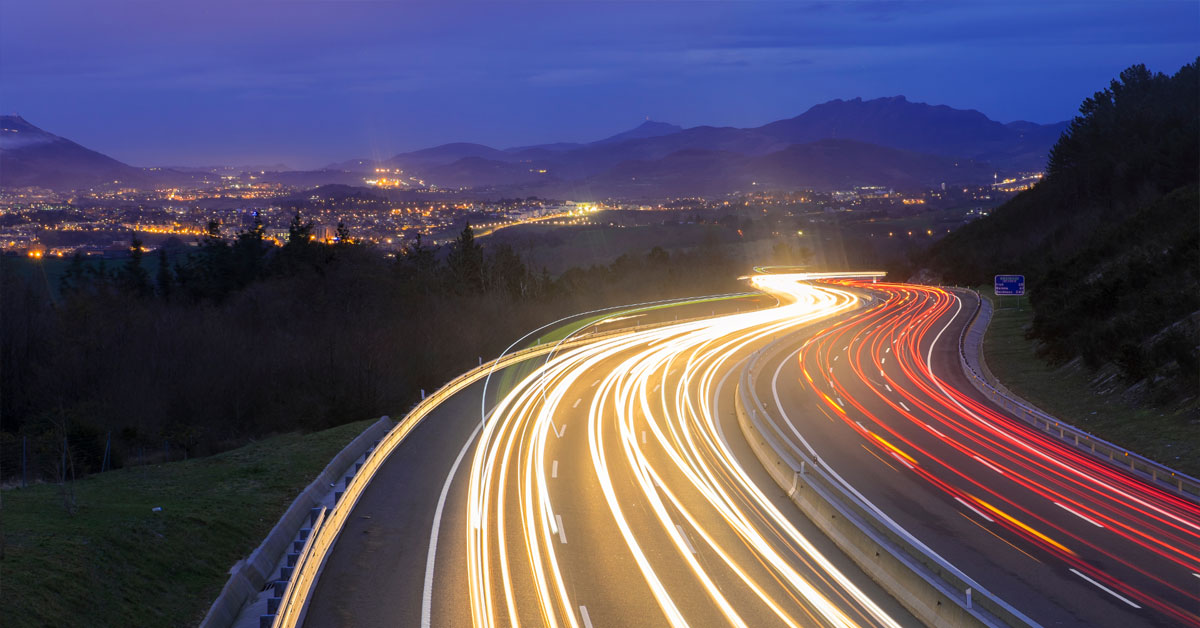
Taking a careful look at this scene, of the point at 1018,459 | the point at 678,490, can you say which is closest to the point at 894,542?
the point at 678,490

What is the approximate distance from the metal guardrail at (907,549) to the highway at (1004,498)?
60cm

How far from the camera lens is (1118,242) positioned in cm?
5800

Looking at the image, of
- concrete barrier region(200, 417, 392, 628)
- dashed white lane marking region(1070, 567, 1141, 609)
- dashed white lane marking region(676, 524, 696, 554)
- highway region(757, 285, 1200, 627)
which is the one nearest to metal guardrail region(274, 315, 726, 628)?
concrete barrier region(200, 417, 392, 628)

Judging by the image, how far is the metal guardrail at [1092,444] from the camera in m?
21.4

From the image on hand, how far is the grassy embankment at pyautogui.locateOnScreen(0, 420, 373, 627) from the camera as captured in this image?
1277cm

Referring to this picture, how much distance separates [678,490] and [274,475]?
32.5ft

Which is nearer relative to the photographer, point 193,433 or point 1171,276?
point 193,433

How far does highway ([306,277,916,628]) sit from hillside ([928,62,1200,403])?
14.7m

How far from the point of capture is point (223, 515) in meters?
19.1

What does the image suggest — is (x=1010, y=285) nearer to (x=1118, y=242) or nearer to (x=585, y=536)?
(x=1118, y=242)

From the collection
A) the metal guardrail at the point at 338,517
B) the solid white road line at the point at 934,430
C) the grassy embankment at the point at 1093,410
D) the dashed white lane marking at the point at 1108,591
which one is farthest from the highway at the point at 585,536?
the grassy embankment at the point at 1093,410

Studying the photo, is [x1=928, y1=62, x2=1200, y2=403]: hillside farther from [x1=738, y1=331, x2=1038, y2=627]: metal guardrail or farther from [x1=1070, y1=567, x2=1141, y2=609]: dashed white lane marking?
[x1=1070, y1=567, x2=1141, y2=609]: dashed white lane marking

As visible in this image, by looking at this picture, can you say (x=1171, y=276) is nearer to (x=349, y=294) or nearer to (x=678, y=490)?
(x=678, y=490)

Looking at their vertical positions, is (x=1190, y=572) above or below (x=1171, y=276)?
below
